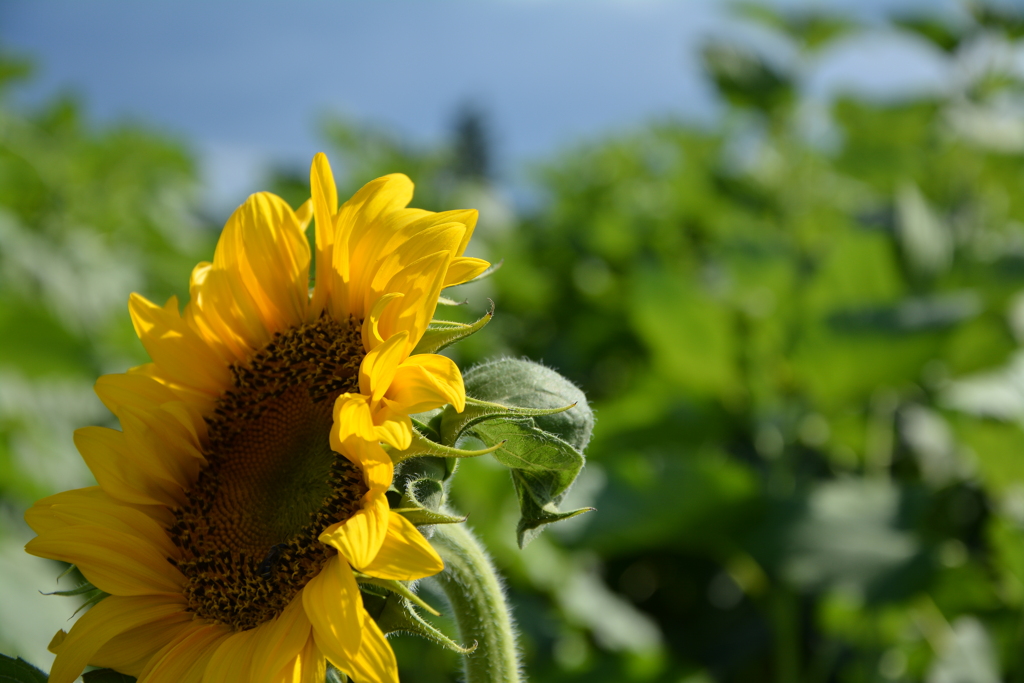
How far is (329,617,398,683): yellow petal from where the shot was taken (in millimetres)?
748

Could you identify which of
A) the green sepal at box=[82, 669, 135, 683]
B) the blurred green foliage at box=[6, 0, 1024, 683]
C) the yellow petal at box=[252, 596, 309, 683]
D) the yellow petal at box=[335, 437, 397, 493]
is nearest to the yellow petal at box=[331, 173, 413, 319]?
the yellow petal at box=[335, 437, 397, 493]

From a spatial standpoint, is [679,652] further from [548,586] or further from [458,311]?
[458,311]

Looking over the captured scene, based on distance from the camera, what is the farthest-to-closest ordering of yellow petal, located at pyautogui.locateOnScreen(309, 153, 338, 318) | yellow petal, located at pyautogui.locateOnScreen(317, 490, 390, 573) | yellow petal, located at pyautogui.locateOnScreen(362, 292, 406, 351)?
yellow petal, located at pyautogui.locateOnScreen(309, 153, 338, 318), yellow petal, located at pyautogui.locateOnScreen(362, 292, 406, 351), yellow petal, located at pyautogui.locateOnScreen(317, 490, 390, 573)

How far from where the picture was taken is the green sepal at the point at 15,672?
2.69ft

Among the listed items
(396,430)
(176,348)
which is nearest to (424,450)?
Result: (396,430)

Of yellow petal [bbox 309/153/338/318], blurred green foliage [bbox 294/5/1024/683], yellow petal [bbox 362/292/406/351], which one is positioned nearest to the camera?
yellow petal [bbox 362/292/406/351]

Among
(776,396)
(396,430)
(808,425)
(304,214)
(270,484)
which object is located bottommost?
(808,425)

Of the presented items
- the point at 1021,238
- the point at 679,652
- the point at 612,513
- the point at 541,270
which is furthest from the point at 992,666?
the point at 541,270

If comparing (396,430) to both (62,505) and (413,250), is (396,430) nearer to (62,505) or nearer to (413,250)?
(413,250)

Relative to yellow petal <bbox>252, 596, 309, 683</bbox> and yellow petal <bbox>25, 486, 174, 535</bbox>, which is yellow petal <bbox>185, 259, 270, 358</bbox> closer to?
yellow petal <bbox>25, 486, 174, 535</bbox>

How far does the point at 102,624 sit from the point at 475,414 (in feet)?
1.45

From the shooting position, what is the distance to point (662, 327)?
210 cm

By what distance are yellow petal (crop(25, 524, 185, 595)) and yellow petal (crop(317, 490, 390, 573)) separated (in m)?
0.25

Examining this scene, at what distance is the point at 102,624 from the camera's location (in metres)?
0.89
